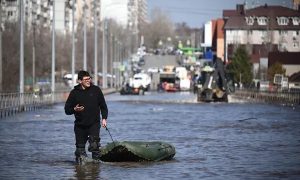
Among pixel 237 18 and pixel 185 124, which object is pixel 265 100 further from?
pixel 237 18

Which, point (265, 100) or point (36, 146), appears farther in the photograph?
point (265, 100)

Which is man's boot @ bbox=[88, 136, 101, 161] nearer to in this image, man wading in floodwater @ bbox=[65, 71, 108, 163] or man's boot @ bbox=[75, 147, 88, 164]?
man wading in floodwater @ bbox=[65, 71, 108, 163]

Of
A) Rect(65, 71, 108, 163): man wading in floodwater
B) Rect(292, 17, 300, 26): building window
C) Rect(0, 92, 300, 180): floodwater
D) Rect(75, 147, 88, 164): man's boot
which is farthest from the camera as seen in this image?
Rect(292, 17, 300, 26): building window

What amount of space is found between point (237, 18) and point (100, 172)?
468 feet

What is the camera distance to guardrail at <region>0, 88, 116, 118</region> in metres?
45.4

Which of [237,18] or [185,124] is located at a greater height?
[237,18]

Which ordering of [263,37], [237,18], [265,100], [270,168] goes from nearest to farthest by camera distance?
[270,168] < [265,100] < [263,37] < [237,18]

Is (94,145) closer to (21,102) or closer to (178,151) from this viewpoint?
(178,151)

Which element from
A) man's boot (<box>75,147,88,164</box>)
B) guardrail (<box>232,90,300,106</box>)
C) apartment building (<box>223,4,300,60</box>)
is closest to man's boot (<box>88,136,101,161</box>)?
man's boot (<box>75,147,88,164</box>)

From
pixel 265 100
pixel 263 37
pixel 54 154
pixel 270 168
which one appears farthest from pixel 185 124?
pixel 263 37

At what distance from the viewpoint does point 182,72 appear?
520ft

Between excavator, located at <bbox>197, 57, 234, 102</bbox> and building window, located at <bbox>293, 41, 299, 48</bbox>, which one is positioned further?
building window, located at <bbox>293, 41, 299, 48</bbox>

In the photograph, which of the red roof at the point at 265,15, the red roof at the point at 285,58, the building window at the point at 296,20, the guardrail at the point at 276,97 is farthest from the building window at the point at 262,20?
the guardrail at the point at 276,97

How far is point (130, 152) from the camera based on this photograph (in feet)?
61.8
